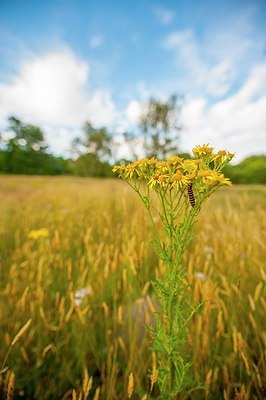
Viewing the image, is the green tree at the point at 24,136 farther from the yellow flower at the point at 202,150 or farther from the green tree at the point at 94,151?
the yellow flower at the point at 202,150

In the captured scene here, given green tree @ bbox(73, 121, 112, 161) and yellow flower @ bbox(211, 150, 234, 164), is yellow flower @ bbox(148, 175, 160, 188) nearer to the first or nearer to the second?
yellow flower @ bbox(211, 150, 234, 164)

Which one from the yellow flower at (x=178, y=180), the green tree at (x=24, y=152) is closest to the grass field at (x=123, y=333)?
the yellow flower at (x=178, y=180)

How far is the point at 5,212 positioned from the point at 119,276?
10.8ft

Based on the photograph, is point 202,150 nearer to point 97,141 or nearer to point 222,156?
point 222,156

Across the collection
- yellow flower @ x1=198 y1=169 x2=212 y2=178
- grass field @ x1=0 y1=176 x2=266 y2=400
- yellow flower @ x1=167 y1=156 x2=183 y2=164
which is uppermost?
yellow flower @ x1=167 y1=156 x2=183 y2=164

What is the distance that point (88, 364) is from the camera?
151cm

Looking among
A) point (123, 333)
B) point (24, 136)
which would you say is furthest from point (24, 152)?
point (123, 333)

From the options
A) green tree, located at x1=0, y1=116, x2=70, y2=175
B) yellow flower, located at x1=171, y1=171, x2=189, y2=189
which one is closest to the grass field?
yellow flower, located at x1=171, y1=171, x2=189, y2=189

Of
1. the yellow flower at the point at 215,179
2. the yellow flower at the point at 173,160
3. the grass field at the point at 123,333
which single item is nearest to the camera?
the yellow flower at the point at 215,179

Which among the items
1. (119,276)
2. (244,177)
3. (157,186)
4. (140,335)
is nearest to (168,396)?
(140,335)

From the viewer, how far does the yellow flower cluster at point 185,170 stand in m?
0.74

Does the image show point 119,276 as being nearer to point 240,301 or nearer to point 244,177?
point 240,301

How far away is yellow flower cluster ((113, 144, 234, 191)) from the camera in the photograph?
744 mm

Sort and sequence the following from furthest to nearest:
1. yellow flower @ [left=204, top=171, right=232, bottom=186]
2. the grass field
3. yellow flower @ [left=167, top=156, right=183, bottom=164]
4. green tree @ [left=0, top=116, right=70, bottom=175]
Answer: green tree @ [left=0, top=116, right=70, bottom=175]
the grass field
yellow flower @ [left=167, top=156, right=183, bottom=164]
yellow flower @ [left=204, top=171, right=232, bottom=186]
